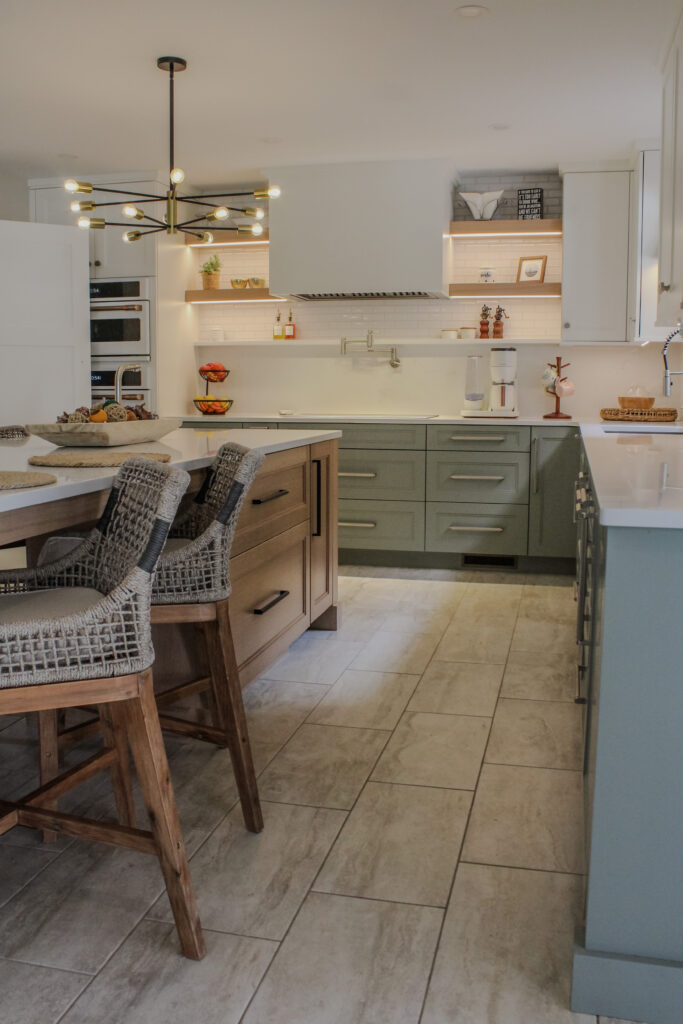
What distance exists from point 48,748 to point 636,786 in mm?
1332

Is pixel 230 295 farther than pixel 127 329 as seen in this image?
Yes

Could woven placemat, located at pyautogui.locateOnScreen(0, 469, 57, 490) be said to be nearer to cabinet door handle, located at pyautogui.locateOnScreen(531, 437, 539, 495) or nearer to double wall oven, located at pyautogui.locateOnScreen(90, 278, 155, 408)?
cabinet door handle, located at pyautogui.locateOnScreen(531, 437, 539, 495)

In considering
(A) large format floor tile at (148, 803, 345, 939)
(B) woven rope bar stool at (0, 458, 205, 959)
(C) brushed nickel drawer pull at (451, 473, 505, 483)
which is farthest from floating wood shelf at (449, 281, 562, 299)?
(B) woven rope bar stool at (0, 458, 205, 959)

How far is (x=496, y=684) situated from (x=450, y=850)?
4.22ft

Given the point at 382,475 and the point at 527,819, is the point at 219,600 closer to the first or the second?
the point at 527,819

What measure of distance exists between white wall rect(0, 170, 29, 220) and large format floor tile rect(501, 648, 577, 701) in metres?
4.56

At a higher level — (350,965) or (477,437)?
(477,437)

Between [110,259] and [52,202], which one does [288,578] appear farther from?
[52,202]

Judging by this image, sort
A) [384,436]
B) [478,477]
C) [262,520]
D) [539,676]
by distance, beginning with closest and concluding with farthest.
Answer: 1. [262,520]
2. [539,676]
3. [478,477]
4. [384,436]

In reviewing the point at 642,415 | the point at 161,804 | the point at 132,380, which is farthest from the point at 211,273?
the point at 161,804

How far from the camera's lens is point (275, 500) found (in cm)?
326

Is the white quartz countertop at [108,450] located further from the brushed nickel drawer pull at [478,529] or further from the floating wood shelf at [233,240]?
the floating wood shelf at [233,240]

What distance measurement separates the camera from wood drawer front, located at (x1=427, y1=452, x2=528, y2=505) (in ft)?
17.4

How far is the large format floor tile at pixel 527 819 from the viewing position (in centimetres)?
211
